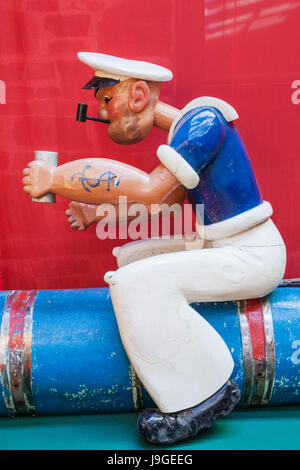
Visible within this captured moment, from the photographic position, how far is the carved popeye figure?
48.1 inches

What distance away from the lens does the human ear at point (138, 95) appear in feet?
4.65

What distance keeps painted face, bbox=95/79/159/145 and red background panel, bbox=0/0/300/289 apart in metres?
0.33

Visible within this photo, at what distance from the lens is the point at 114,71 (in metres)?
1.40

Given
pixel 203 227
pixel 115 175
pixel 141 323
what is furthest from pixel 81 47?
pixel 141 323

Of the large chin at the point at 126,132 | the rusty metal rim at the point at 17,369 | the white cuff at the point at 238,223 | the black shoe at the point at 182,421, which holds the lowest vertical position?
the black shoe at the point at 182,421

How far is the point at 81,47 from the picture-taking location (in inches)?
68.0

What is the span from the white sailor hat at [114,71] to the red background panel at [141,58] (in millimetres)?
336

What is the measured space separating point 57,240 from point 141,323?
77cm

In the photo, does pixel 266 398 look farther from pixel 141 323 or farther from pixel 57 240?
pixel 57 240

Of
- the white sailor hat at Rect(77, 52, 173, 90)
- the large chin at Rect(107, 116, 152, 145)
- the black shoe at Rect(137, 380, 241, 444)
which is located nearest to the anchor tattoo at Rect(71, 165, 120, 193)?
the large chin at Rect(107, 116, 152, 145)

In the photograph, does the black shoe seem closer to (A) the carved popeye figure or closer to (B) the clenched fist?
(A) the carved popeye figure

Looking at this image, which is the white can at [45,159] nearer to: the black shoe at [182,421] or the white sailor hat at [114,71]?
the white sailor hat at [114,71]

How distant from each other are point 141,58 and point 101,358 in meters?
1.13

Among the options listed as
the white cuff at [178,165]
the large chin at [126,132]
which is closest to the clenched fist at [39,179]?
the large chin at [126,132]
